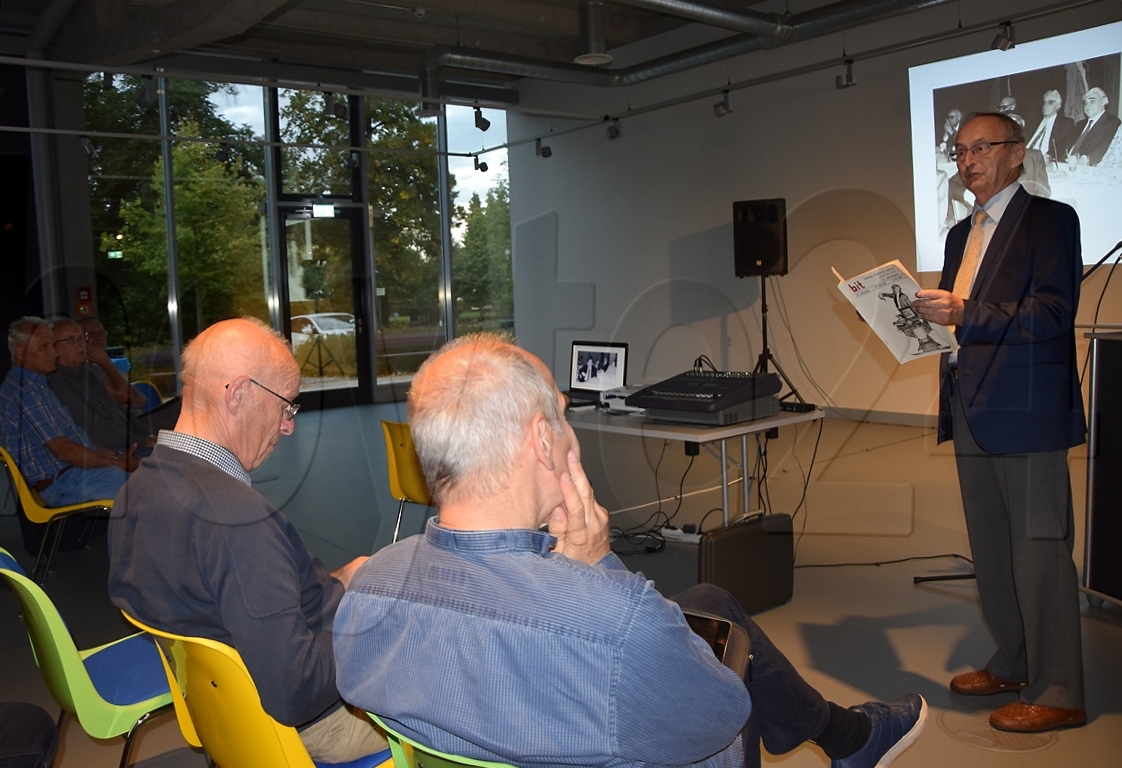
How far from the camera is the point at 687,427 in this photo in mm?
3605

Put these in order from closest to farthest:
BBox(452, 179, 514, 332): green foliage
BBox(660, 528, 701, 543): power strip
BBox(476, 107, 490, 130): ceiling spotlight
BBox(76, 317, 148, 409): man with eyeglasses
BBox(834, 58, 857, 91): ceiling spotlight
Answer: BBox(660, 528, 701, 543): power strip, BBox(76, 317, 148, 409): man with eyeglasses, BBox(834, 58, 857, 91): ceiling spotlight, BBox(476, 107, 490, 130): ceiling spotlight, BBox(452, 179, 514, 332): green foliage

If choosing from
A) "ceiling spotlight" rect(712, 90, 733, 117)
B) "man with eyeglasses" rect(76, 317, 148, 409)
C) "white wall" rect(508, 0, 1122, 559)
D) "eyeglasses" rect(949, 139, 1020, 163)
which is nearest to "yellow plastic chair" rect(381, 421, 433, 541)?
"white wall" rect(508, 0, 1122, 559)

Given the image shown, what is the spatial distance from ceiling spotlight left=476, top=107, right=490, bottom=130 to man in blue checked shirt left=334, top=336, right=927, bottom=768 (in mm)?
7254

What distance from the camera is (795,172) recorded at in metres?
8.02

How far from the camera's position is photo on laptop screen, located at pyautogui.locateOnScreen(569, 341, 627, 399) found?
4.49m

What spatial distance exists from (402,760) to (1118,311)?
6379 millimetres

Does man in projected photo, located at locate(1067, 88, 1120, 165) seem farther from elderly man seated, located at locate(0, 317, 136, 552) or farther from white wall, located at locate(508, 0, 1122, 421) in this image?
elderly man seated, located at locate(0, 317, 136, 552)

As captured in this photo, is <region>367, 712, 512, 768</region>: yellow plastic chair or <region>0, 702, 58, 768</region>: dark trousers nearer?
<region>367, 712, 512, 768</region>: yellow plastic chair

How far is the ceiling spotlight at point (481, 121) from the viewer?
8156 millimetres

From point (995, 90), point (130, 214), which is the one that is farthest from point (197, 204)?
point (995, 90)

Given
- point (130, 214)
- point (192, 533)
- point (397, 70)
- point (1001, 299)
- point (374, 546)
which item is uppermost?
point (397, 70)

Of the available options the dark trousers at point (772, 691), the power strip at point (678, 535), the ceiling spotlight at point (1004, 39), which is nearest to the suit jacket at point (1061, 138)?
the ceiling spotlight at point (1004, 39)

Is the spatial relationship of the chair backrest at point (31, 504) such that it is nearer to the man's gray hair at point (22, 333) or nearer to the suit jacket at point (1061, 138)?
the man's gray hair at point (22, 333)

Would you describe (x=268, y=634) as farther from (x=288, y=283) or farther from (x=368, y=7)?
(x=288, y=283)
